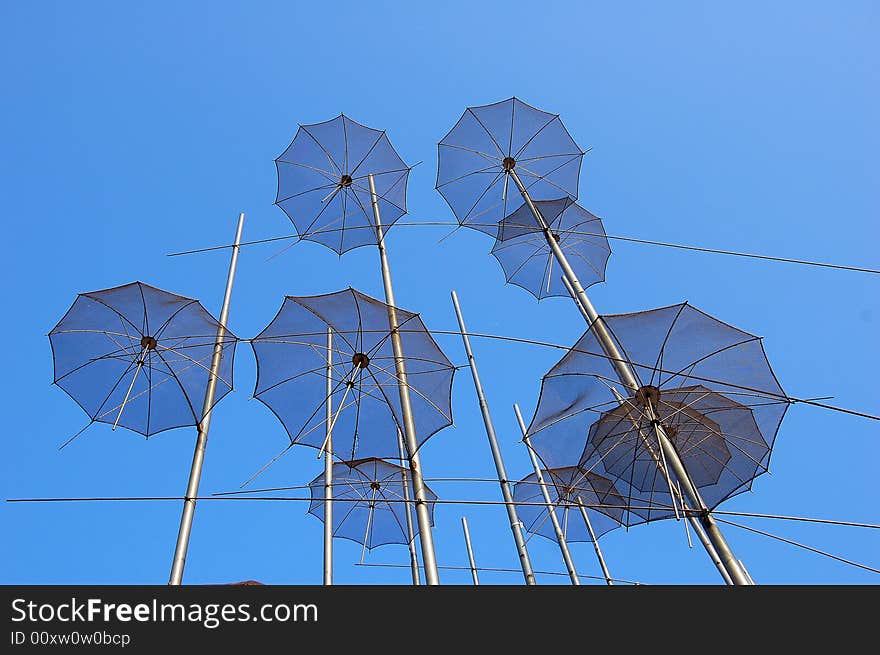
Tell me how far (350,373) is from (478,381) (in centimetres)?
288

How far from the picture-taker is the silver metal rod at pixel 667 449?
7.45 meters

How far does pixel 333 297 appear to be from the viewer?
11578 mm

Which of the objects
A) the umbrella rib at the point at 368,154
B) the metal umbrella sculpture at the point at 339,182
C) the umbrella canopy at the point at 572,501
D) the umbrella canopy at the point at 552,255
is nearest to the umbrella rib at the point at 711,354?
the umbrella canopy at the point at 572,501

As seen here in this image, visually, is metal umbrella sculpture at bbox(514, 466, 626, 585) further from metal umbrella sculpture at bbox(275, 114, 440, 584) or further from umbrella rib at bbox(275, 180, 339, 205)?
umbrella rib at bbox(275, 180, 339, 205)

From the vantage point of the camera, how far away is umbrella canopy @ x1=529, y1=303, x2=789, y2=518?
34.5ft

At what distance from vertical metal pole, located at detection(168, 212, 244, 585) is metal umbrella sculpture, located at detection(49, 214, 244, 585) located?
0.10 feet

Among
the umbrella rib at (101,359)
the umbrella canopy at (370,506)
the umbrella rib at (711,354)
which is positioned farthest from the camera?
the umbrella canopy at (370,506)

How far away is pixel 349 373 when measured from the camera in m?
12.5

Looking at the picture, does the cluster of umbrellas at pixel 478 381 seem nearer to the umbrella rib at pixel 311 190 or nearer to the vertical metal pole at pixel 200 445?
the vertical metal pole at pixel 200 445

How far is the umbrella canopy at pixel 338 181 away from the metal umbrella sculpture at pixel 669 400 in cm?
736

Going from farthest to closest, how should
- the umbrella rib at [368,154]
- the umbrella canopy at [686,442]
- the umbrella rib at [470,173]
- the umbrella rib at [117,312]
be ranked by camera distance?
the umbrella rib at [368,154] < the umbrella rib at [470,173] < the umbrella rib at [117,312] < the umbrella canopy at [686,442]

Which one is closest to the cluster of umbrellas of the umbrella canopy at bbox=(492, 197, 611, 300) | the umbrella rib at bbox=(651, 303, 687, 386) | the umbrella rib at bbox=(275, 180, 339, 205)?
the umbrella rib at bbox=(651, 303, 687, 386)
